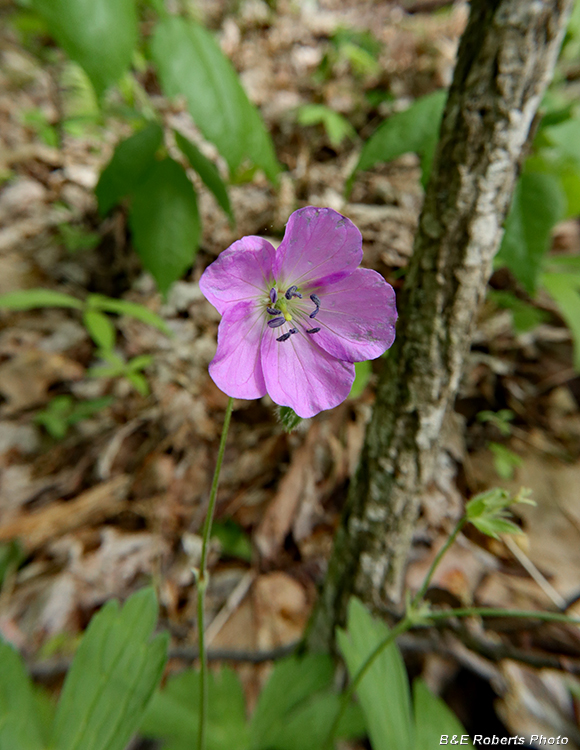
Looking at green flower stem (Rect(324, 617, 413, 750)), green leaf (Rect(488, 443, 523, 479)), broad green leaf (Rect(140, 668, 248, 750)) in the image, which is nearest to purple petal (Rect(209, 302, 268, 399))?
green flower stem (Rect(324, 617, 413, 750))

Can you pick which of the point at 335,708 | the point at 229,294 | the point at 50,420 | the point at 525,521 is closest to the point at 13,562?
the point at 50,420

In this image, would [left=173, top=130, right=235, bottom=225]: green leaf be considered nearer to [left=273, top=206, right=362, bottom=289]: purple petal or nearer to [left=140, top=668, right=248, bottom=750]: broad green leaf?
[left=273, top=206, right=362, bottom=289]: purple petal

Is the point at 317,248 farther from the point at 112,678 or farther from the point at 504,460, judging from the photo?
the point at 504,460

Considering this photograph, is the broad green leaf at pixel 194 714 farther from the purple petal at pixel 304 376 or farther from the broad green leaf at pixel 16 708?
the purple petal at pixel 304 376

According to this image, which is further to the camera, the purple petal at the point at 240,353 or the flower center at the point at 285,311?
the flower center at the point at 285,311

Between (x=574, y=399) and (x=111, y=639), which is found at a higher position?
(x=111, y=639)

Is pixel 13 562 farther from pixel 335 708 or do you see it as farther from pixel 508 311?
pixel 508 311

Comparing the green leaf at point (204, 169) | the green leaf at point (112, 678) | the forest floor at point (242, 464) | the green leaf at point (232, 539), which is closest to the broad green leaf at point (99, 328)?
the forest floor at point (242, 464)
